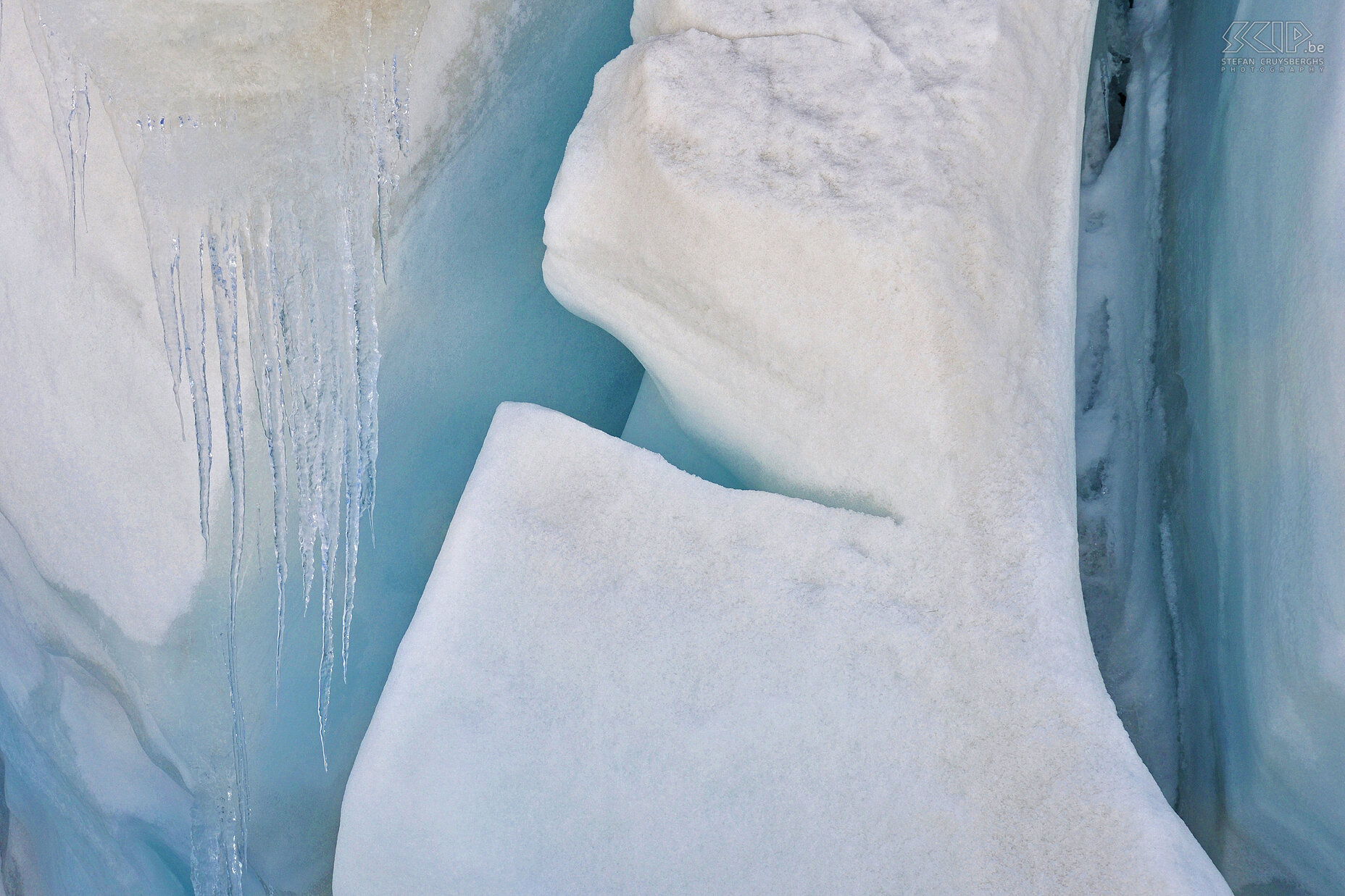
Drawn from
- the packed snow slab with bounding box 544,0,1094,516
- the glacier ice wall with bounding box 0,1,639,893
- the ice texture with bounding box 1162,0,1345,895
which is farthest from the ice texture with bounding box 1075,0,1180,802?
the glacier ice wall with bounding box 0,1,639,893

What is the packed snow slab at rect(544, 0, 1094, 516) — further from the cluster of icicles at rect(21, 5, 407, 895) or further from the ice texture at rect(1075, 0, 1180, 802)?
the ice texture at rect(1075, 0, 1180, 802)

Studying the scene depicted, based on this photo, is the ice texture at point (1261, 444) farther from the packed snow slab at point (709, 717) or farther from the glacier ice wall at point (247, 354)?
the glacier ice wall at point (247, 354)

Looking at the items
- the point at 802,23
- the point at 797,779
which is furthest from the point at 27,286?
the point at 797,779

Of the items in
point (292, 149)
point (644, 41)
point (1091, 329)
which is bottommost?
point (1091, 329)

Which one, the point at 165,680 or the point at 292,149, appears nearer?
the point at 292,149

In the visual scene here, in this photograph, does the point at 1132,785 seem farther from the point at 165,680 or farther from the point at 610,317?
the point at 165,680

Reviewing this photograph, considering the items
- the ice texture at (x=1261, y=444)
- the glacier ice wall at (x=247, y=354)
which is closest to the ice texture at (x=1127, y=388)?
the ice texture at (x=1261, y=444)
